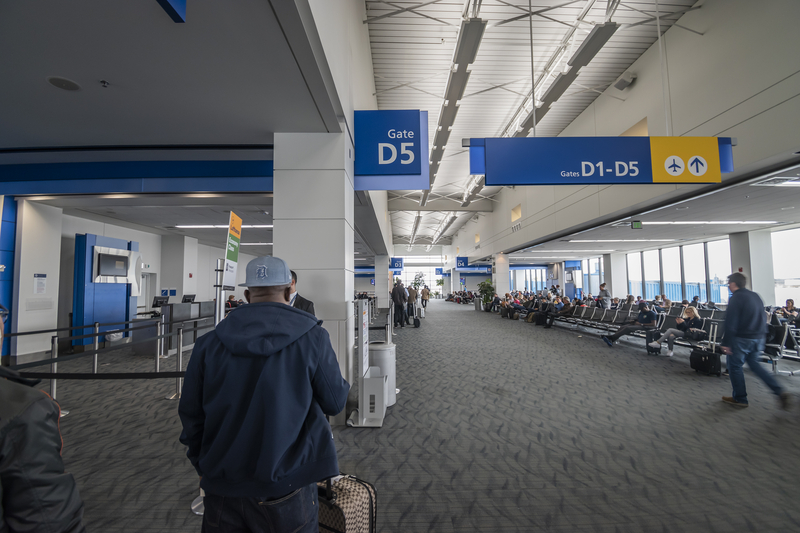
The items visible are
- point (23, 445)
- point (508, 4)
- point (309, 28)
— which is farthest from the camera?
point (508, 4)

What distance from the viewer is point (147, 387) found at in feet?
19.0

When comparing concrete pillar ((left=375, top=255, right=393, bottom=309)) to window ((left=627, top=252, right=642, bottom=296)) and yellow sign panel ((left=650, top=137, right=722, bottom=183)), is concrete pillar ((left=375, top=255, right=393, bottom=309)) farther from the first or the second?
yellow sign panel ((left=650, top=137, right=722, bottom=183))

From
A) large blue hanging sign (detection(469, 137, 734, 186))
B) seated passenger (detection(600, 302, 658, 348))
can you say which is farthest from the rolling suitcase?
seated passenger (detection(600, 302, 658, 348))

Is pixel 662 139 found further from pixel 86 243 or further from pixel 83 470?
pixel 86 243

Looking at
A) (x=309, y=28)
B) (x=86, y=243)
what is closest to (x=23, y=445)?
(x=309, y=28)

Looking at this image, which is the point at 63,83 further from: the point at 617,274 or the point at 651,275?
the point at 651,275

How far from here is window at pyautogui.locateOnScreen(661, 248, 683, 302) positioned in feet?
62.8

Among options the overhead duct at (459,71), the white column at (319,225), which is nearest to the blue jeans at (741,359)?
the white column at (319,225)

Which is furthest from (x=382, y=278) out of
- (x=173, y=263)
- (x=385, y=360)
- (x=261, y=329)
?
(x=261, y=329)

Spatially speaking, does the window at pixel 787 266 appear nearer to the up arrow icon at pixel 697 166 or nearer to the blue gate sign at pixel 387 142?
the up arrow icon at pixel 697 166

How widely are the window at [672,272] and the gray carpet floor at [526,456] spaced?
1586cm

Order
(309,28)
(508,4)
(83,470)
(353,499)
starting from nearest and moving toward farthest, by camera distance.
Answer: (353,499)
(309,28)
(83,470)
(508,4)

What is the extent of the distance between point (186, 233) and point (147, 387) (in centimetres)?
921

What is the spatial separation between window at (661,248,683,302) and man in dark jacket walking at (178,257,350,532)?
23013mm
